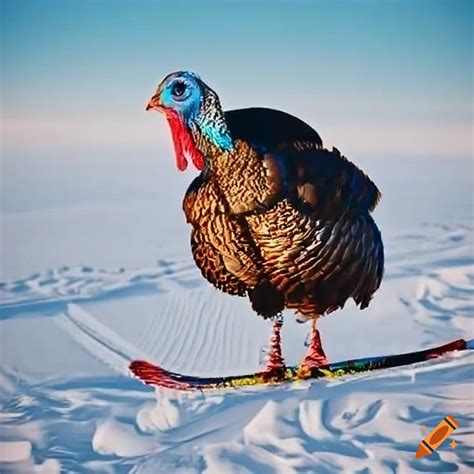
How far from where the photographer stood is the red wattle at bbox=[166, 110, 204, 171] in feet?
6.40

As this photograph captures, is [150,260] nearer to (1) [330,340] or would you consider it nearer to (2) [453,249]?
(1) [330,340]

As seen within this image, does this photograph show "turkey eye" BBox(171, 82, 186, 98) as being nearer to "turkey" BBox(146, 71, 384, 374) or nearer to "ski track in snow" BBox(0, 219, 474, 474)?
"turkey" BBox(146, 71, 384, 374)

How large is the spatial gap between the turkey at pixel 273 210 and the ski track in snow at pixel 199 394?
0.18ft

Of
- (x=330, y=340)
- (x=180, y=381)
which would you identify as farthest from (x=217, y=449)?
(x=330, y=340)

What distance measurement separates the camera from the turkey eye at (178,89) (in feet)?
6.40

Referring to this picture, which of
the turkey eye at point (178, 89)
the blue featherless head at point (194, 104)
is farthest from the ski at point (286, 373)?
the turkey eye at point (178, 89)

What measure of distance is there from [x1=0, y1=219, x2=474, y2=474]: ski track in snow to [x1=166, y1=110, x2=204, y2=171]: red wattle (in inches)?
11.1

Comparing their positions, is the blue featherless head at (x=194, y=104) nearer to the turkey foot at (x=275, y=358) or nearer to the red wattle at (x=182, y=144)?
the red wattle at (x=182, y=144)

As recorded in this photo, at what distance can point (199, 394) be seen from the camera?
2.00 meters

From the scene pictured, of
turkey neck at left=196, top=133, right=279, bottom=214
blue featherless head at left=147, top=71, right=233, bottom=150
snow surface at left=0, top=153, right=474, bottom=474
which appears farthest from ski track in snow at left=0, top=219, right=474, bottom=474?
blue featherless head at left=147, top=71, right=233, bottom=150

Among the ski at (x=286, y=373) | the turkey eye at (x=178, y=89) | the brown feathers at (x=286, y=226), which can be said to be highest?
the turkey eye at (x=178, y=89)

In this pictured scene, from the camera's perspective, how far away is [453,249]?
200 cm

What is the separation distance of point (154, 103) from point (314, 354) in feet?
2.72

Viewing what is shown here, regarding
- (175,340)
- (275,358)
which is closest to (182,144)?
(175,340)
